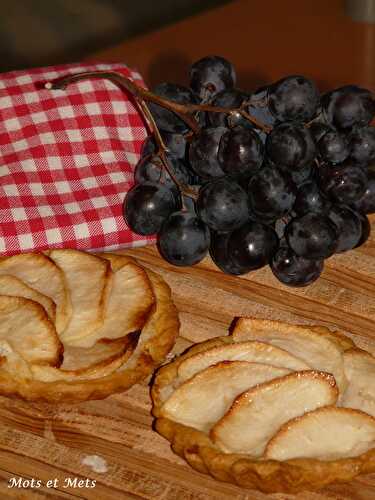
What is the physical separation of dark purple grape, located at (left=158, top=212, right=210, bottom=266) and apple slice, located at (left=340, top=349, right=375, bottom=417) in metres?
0.48

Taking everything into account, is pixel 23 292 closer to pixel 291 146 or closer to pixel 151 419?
pixel 151 419

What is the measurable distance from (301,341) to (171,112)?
0.72 m

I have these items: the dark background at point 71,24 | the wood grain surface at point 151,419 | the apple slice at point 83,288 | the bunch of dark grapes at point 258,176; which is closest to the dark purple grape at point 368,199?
the bunch of dark grapes at point 258,176

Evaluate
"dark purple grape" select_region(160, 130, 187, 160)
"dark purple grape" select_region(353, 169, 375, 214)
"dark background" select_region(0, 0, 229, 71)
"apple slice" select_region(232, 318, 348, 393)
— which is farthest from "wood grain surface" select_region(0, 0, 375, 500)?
"dark background" select_region(0, 0, 229, 71)

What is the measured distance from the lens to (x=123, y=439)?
6.10ft

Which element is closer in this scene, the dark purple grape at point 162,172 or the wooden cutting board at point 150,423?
the wooden cutting board at point 150,423

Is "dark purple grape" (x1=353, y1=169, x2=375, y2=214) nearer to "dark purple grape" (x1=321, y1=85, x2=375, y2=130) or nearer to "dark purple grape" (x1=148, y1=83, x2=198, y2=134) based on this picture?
"dark purple grape" (x1=321, y1=85, x2=375, y2=130)

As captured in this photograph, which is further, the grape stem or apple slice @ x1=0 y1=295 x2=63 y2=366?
the grape stem

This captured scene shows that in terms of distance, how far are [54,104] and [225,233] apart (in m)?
0.80

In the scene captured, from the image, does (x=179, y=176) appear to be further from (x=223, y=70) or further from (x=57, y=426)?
(x=57, y=426)

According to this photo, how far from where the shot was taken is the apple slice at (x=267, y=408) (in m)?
1.76

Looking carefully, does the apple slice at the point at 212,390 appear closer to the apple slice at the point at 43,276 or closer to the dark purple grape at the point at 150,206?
the apple slice at the point at 43,276

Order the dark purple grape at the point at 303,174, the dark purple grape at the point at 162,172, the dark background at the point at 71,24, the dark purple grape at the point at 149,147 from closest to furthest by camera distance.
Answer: the dark purple grape at the point at 303,174 < the dark purple grape at the point at 162,172 < the dark purple grape at the point at 149,147 < the dark background at the point at 71,24

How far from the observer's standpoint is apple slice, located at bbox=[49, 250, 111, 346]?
1990mm
